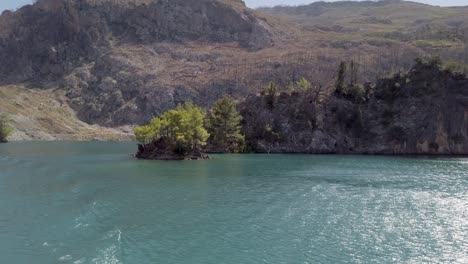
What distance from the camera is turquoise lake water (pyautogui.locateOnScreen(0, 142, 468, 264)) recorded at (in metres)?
38.4

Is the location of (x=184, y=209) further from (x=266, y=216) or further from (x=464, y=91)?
(x=464, y=91)

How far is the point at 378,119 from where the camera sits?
14812 centimetres

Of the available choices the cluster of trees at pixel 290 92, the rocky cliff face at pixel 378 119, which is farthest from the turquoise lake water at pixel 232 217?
Result: the cluster of trees at pixel 290 92

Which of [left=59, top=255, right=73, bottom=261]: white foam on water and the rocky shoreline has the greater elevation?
[left=59, top=255, right=73, bottom=261]: white foam on water

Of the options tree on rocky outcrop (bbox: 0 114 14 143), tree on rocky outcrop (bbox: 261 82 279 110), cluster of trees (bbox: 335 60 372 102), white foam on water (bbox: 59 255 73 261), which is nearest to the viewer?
white foam on water (bbox: 59 255 73 261)

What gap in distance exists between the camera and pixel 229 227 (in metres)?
46.5

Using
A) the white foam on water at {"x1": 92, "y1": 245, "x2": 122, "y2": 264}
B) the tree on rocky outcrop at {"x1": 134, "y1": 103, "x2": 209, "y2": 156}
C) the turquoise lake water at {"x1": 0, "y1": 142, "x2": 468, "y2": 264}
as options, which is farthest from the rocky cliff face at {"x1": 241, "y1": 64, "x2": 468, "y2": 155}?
the white foam on water at {"x1": 92, "y1": 245, "x2": 122, "y2": 264}

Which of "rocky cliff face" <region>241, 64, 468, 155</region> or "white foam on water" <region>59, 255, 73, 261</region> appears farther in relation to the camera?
"rocky cliff face" <region>241, 64, 468, 155</region>

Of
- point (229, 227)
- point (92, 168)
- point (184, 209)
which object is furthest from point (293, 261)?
point (92, 168)

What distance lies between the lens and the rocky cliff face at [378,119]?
461 feet

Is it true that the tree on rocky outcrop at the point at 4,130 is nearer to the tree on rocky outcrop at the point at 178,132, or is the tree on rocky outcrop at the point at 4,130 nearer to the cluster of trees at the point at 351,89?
the tree on rocky outcrop at the point at 178,132

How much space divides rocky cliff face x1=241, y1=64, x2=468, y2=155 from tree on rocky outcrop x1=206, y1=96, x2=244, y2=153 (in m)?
5.93

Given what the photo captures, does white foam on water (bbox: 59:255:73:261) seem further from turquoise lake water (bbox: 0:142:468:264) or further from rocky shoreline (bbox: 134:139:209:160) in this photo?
rocky shoreline (bbox: 134:139:209:160)

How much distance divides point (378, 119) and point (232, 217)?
361 feet
